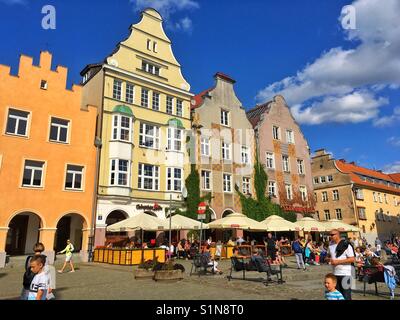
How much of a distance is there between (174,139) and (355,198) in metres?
29.1

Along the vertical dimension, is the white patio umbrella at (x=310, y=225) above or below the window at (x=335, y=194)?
below

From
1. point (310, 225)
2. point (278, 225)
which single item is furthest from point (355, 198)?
point (278, 225)

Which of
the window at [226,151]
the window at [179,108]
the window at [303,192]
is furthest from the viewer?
the window at [303,192]

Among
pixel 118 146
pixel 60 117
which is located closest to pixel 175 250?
pixel 118 146

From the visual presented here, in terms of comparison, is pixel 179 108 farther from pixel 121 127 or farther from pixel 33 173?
pixel 33 173

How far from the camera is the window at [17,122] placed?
21.8 metres

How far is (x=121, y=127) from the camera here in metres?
25.6

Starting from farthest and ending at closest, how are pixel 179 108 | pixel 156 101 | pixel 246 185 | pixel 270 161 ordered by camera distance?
pixel 270 161 < pixel 246 185 < pixel 179 108 < pixel 156 101

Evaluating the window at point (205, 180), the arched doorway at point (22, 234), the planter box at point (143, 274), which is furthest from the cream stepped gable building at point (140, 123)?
the planter box at point (143, 274)

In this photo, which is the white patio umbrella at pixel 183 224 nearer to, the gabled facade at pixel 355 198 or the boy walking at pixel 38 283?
the boy walking at pixel 38 283

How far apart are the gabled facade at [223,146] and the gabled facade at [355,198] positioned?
19.5 metres

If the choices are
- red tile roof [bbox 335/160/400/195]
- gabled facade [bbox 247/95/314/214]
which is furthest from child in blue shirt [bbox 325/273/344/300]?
red tile roof [bbox 335/160/400/195]

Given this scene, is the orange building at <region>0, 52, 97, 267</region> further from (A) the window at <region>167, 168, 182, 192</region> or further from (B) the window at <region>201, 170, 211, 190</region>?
(B) the window at <region>201, 170, 211, 190</region>
